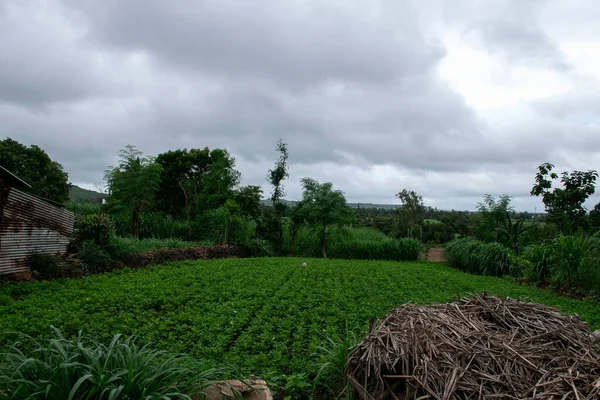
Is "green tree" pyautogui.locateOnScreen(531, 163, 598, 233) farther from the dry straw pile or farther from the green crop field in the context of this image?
the dry straw pile

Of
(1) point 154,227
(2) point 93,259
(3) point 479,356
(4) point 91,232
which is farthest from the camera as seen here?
(1) point 154,227

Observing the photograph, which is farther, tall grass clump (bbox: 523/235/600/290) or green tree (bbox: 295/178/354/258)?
green tree (bbox: 295/178/354/258)

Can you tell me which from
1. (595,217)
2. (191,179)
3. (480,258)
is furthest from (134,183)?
(595,217)

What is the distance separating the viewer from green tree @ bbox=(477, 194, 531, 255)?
1505 centimetres

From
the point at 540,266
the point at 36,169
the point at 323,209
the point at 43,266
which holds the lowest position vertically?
the point at 43,266

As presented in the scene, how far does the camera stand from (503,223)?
1559cm

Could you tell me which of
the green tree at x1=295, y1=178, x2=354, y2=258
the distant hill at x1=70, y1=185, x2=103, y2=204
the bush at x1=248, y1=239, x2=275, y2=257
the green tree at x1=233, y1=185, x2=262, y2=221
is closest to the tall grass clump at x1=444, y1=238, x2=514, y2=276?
the green tree at x1=295, y1=178, x2=354, y2=258

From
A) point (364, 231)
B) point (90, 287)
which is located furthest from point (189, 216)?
point (90, 287)

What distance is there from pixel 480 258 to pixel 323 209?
6.27 metres

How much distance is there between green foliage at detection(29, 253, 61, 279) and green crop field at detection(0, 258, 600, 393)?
586mm

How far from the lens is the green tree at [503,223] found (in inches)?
593

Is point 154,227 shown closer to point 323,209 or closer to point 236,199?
point 236,199

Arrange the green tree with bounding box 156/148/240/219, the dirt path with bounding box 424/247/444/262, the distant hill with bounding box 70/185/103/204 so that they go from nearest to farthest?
1. the dirt path with bounding box 424/247/444/262
2. the green tree with bounding box 156/148/240/219
3. the distant hill with bounding box 70/185/103/204

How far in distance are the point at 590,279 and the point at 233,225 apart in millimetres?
11694
